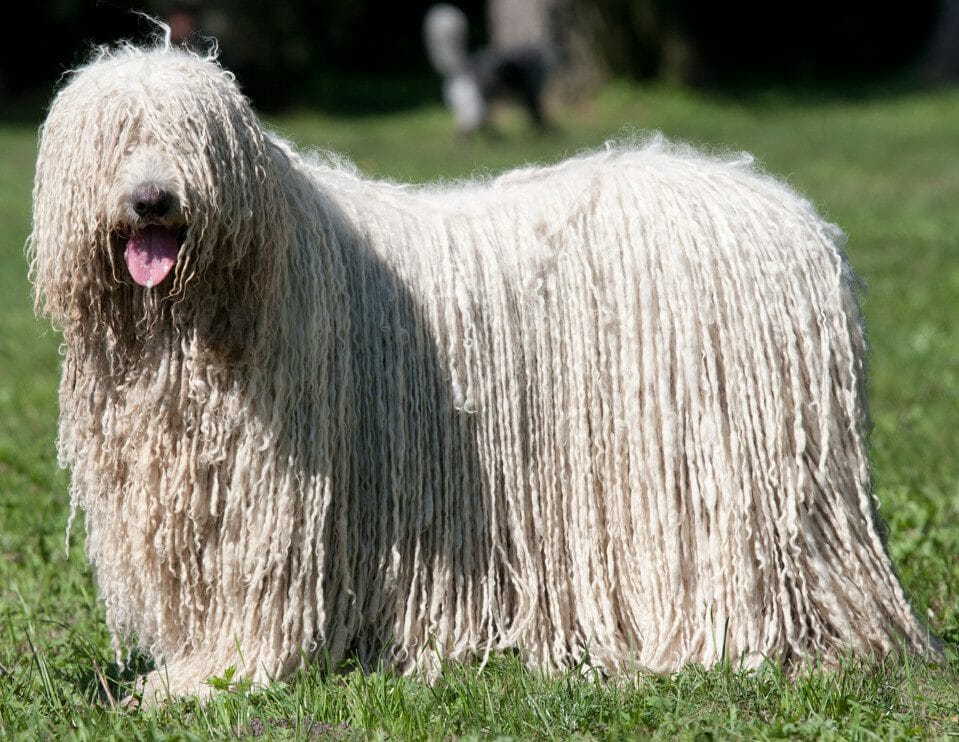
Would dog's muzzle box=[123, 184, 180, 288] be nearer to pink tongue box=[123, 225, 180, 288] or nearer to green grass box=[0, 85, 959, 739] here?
pink tongue box=[123, 225, 180, 288]

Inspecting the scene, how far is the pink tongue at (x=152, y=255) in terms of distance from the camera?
10.3 feet

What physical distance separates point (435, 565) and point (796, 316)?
1.18 m

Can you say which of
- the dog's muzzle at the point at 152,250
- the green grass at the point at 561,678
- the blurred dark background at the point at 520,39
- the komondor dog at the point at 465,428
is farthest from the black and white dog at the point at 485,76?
the dog's muzzle at the point at 152,250

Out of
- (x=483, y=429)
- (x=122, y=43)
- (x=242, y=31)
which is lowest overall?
(x=483, y=429)

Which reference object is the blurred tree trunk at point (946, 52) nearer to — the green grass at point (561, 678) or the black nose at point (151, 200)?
the green grass at point (561, 678)

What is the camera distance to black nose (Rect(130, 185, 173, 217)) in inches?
121

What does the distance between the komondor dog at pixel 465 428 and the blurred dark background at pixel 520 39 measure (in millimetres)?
15368

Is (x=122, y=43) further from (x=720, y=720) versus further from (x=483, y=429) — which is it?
(x=720, y=720)

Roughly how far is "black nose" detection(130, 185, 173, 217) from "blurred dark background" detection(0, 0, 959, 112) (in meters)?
15.6

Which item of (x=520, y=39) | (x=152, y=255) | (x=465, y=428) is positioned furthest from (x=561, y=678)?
(x=520, y=39)

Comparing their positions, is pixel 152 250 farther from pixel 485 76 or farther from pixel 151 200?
pixel 485 76

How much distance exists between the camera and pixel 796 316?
349cm

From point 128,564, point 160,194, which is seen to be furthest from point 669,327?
point 128,564

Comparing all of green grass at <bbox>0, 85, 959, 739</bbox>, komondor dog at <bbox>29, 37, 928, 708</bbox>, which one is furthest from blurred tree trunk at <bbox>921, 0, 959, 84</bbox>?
komondor dog at <bbox>29, 37, 928, 708</bbox>
